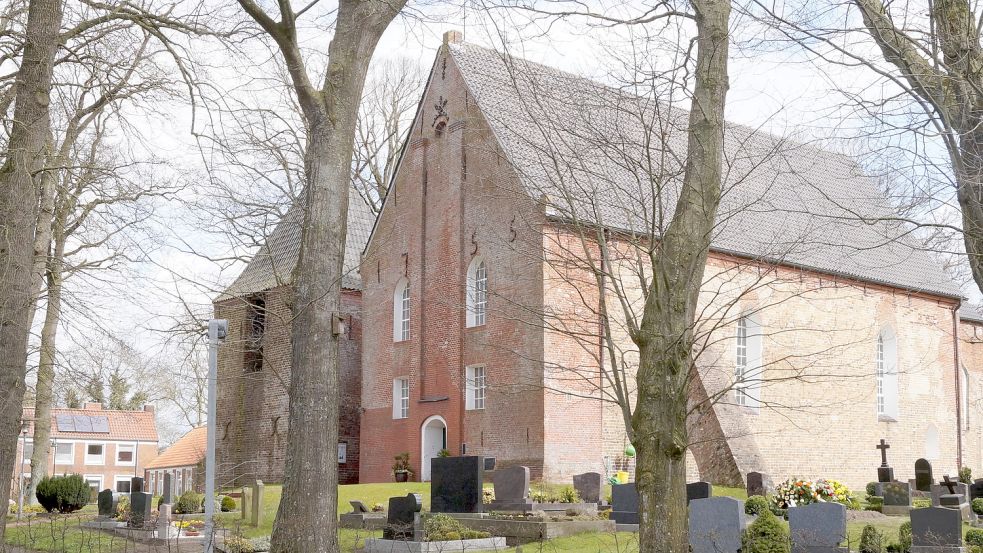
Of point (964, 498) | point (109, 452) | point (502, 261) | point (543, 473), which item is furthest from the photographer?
point (109, 452)

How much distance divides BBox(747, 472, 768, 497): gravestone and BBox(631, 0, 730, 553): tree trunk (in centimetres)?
1266

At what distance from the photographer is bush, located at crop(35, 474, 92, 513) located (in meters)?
24.4

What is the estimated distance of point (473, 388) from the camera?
2498 cm

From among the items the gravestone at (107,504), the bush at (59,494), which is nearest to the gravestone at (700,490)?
the gravestone at (107,504)

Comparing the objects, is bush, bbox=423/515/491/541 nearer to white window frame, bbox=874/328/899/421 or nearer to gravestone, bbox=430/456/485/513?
gravestone, bbox=430/456/485/513

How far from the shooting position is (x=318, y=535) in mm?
9734

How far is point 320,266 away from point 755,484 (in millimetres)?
13475

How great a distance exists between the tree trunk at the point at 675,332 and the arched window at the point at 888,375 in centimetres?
2338

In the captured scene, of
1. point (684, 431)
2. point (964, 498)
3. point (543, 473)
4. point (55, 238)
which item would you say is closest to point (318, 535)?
point (684, 431)

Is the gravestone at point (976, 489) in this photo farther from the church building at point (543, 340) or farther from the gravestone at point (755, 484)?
the church building at point (543, 340)

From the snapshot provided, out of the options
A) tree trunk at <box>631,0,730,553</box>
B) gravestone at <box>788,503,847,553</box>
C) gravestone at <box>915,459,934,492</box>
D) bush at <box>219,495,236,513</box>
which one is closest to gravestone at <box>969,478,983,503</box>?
gravestone at <box>915,459,934,492</box>

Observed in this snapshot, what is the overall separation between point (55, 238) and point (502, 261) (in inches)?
448

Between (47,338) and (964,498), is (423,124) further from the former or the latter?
(964,498)

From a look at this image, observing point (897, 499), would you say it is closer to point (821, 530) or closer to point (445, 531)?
point (821, 530)
